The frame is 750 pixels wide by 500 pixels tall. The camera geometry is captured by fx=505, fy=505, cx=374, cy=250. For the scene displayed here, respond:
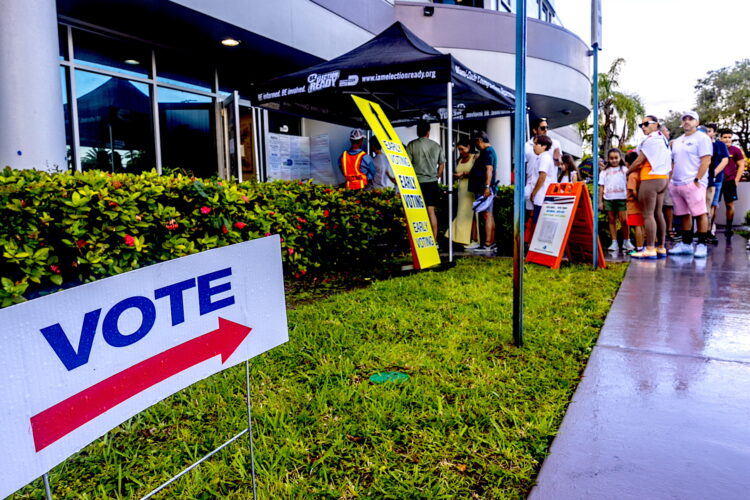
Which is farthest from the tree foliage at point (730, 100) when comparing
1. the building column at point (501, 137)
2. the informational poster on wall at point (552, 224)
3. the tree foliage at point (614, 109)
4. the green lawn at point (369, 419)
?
the green lawn at point (369, 419)

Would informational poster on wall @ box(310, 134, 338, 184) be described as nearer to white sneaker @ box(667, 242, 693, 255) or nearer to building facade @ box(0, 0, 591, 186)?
building facade @ box(0, 0, 591, 186)

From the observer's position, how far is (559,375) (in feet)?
9.59

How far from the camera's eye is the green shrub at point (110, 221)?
8.57ft

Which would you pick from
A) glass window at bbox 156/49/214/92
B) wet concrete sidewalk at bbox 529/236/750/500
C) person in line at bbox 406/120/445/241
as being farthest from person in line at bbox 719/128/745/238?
glass window at bbox 156/49/214/92

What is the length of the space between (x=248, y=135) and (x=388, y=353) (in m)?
7.97

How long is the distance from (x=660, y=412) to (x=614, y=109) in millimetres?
37679

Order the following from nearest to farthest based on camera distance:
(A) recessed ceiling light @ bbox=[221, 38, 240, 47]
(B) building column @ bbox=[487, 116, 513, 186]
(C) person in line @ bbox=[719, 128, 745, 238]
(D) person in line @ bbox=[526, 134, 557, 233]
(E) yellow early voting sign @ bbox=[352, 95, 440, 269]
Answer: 1. (E) yellow early voting sign @ bbox=[352, 95, 440, 269]
2. (D) person in line @ bbox=[526, 134, 557, 233]
3. (A) recessed ceiling light @ bbox=[221, 38, 240, 47]
4. (C) person in line @ bbox=[719, 128, 745, 238]
5. (B) building column @ bbox=[487, 116, 513, 186]

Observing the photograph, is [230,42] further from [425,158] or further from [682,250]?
[682,250]

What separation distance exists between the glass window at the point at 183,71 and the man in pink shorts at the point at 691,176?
8.16 meters

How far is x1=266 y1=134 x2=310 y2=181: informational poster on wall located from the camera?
10.8 m

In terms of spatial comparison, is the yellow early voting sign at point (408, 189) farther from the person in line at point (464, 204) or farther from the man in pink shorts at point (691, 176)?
the man in pink shorts at point (691, 176)

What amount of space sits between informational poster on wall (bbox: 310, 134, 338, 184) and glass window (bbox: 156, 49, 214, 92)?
274 cm

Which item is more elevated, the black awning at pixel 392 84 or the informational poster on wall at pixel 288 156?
the black awning at pixel 392 84

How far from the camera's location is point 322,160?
11.8 m
